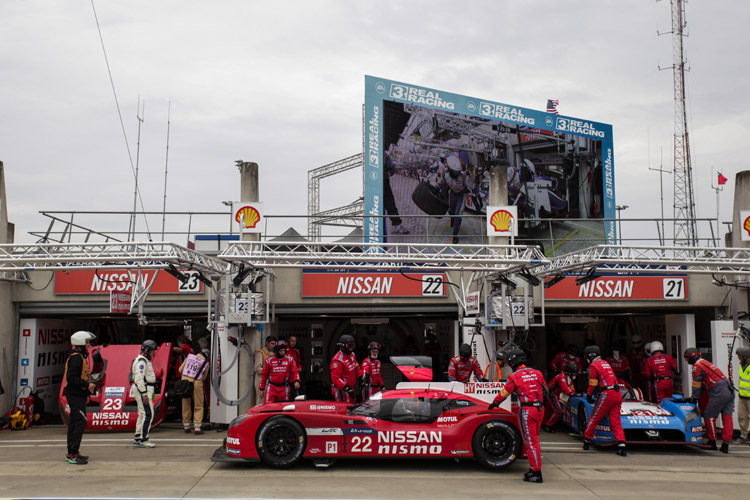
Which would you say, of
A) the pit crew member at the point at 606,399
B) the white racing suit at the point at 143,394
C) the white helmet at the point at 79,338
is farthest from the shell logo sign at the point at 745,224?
the white helmet at the point at 79,338

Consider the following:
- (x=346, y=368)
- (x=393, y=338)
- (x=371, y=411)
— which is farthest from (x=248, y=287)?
(x=393, y=338)

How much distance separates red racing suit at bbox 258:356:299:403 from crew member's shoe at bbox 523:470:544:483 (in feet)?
16.7

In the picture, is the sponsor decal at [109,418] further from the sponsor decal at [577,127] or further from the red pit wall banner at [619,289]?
the sponsor decal at [577,127]

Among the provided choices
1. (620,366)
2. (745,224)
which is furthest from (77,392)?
(745,224)

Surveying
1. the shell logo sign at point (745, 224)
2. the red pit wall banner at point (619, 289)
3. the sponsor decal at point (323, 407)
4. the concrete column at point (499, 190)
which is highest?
the concrete column at point (499, 190)

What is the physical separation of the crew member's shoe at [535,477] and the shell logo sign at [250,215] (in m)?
7.06

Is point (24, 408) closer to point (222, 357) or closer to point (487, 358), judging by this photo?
point (222, 357)

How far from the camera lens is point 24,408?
44.4 feet

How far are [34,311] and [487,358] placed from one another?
10151 millimetres

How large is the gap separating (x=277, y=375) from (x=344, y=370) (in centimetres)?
130

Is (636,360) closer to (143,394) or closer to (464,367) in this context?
(464,367)

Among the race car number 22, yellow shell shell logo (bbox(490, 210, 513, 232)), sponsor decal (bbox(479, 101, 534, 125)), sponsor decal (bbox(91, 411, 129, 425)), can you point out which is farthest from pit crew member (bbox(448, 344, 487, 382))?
sponsor decal (bbox(479, 101, 534, 125))

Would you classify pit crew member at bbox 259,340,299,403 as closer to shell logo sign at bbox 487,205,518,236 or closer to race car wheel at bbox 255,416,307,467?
race car wheel at bbox 255,416,307,467

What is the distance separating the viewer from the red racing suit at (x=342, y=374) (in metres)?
12.2
